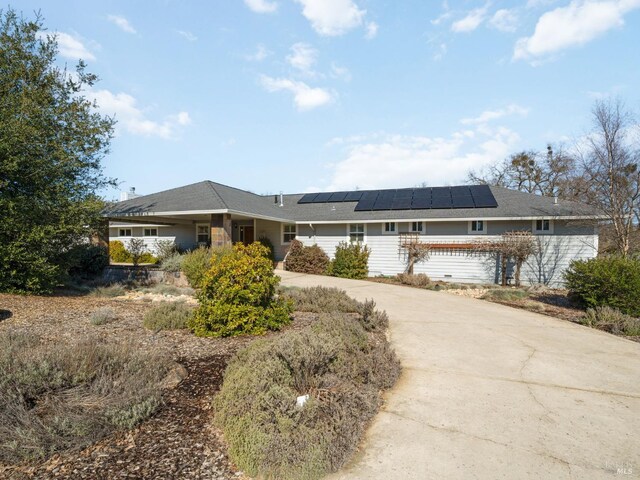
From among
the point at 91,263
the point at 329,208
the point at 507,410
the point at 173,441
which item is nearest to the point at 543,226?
the point at 329,208

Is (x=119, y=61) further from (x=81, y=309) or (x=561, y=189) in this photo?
(x=561, y=189)

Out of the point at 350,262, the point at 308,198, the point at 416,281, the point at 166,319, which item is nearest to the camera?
the point at 166,319

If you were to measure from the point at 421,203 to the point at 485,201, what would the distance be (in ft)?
9.33

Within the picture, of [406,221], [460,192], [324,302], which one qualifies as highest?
[460,192]

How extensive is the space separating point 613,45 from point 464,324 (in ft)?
24.7

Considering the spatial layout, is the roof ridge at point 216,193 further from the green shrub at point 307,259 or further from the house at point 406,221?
the green shrub at point 307,259

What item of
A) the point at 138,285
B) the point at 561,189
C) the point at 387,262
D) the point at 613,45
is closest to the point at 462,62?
the point at 613,45

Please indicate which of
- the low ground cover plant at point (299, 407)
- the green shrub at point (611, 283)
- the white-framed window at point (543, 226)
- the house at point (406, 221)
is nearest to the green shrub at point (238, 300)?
the low ground cover plant at point (299, 407)

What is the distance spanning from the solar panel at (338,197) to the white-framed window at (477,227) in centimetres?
743

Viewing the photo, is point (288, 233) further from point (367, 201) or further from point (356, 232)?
point (367, 201)

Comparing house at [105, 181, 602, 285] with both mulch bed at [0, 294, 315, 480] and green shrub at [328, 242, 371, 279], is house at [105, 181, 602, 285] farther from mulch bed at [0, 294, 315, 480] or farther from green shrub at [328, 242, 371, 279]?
mulch bed at [0, 294, 315, 480]

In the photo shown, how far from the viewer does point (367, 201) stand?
18.8m

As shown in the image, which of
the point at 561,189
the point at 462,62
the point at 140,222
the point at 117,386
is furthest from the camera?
the point at 561,189

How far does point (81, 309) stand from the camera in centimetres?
700
